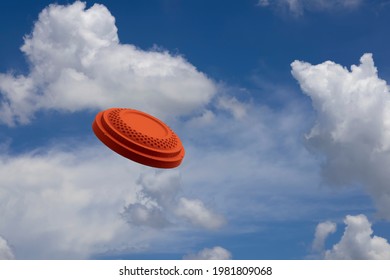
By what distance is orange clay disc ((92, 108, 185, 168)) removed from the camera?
15.3 meters

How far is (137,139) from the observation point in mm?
15531

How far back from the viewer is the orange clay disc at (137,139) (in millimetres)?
15344
